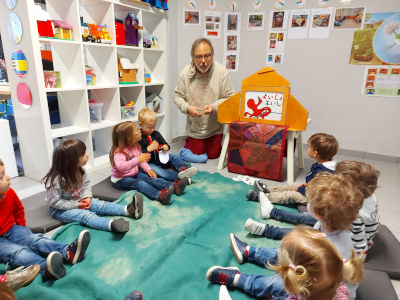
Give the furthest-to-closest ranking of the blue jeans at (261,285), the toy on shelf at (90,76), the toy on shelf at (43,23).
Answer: the toy on shelf at (90,76)
the toy on shelf at (43,23)
the blue jeans at (261,285)

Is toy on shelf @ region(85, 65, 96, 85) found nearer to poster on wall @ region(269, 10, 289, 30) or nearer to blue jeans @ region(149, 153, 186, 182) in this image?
blue jeans @ region(149, 153, 186, 182)

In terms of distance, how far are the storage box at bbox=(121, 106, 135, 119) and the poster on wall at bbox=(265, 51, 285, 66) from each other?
2.07 meters

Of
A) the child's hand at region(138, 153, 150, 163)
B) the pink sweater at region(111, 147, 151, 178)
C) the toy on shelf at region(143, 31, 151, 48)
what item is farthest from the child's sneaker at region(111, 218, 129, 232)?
the toy on shelf at region(143, 31, 151, 48)

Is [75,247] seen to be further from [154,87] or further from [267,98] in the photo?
[154,87]

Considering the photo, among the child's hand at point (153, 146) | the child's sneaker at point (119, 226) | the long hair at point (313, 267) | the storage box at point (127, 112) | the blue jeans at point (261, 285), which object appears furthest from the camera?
the storage box at point (127, 112)

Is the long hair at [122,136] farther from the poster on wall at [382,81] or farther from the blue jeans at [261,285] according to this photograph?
the poster on wall at [382,81]

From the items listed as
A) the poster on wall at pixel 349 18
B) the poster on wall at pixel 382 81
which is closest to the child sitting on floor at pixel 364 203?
the poster on wall at pixel 382 81

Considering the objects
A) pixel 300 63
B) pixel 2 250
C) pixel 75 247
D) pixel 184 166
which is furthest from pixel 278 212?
pixel 300 63

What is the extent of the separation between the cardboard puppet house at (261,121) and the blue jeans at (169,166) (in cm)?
57

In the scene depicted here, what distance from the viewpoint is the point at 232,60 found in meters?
4.39

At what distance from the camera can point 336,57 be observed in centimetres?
376

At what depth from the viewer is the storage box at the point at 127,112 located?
3627mm

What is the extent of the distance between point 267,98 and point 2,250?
2481 mm

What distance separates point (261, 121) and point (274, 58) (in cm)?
158
